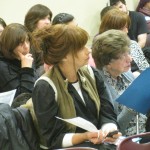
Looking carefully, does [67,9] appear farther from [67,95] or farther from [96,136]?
[96,136]

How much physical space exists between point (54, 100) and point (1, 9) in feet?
7.84

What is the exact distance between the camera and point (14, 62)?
9.08 ft

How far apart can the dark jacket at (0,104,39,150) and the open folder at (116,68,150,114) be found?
0.54 m

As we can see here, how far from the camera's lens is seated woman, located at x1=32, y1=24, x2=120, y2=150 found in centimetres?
181

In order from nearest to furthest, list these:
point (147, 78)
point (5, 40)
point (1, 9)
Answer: point (147, 78)
point (5, 40)
point (1, 9)

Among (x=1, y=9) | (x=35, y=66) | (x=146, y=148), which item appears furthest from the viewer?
(x=1, y=9)

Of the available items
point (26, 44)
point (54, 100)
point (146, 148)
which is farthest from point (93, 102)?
point (26, 44)

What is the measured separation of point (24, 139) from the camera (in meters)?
1.78

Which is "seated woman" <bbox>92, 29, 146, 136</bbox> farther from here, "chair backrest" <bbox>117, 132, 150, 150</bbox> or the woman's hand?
"chair backrest" <bbox>117, 132, 150, 150</bbox>

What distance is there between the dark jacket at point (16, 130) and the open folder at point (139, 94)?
54 centimetres

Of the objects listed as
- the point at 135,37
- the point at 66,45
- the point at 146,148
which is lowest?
the point at 135,37

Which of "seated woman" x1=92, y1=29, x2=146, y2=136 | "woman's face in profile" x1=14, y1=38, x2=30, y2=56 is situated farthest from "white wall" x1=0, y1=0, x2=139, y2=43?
"seated woman" x1=92, y1=29, x2=146, y2=136

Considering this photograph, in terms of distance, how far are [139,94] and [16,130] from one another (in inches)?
29.2

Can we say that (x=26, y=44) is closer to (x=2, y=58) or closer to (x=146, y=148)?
(x=2, y=58)
